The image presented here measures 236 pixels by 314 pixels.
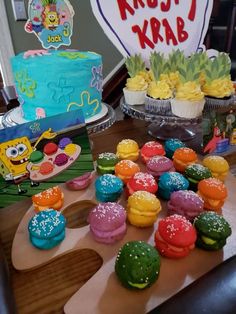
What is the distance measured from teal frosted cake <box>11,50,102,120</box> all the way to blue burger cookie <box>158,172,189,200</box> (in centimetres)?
41

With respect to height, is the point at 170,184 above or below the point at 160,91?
below

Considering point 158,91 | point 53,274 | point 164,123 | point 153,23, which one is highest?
point 153,23

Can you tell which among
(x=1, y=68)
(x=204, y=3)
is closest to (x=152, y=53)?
(x=204, y=3)

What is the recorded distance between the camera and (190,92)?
3.71 feet

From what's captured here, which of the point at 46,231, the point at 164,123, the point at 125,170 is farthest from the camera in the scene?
the point at 164,123

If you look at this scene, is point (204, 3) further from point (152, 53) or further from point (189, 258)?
point (189, 258)

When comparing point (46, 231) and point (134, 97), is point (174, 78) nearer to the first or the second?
point (134, 97)

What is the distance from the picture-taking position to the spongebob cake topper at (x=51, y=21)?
3.21ft

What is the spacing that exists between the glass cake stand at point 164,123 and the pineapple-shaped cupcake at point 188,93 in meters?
0.03

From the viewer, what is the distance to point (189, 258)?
2.35 feet

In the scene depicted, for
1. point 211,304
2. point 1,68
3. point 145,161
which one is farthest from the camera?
point 1,68

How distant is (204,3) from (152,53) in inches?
11.0

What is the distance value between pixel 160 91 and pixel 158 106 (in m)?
0.06

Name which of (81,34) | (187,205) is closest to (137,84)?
(187,205)
